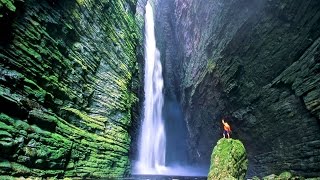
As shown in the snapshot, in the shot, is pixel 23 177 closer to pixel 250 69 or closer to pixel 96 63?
pixel 96 63

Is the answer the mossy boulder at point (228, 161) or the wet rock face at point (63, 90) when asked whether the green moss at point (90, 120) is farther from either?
the mossy boulder at point (228, 161)

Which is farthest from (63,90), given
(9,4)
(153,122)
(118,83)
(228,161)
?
(153,122)

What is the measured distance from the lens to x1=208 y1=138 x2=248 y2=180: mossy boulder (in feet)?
40.2

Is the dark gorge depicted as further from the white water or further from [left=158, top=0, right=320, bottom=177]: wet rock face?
the white water

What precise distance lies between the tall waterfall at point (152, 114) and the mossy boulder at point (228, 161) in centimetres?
1677

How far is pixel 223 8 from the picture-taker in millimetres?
22047

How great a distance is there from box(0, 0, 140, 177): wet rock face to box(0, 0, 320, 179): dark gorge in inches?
2.1

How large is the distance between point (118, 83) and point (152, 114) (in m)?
15.4

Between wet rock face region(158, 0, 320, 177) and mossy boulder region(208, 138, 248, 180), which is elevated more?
wet rock face region(158, 0, 320, 177)

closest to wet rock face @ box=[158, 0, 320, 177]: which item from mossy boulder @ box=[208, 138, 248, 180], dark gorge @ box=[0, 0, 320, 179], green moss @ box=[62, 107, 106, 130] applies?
dark gorge @ box=[0, 0, 320, 179]

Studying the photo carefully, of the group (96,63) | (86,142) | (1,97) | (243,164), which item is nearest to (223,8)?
(96,63)

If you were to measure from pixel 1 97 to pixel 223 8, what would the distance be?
60.5 feet

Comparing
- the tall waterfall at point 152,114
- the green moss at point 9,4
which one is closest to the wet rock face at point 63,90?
the green moss at point 9,4

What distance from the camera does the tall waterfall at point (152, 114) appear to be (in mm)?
30688
